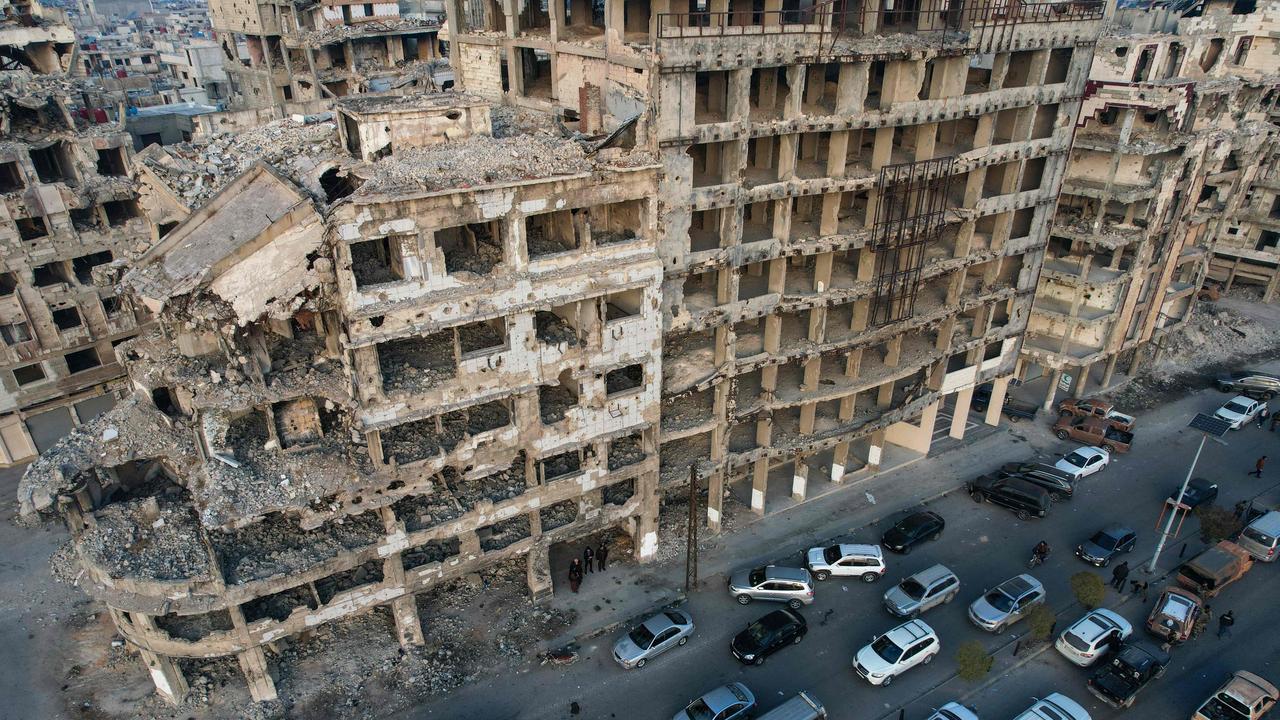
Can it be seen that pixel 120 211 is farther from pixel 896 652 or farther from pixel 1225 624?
pixel 1225 624

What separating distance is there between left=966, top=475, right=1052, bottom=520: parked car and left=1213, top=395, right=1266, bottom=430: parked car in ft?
55.1

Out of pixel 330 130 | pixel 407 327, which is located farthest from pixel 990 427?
pixel 330 130

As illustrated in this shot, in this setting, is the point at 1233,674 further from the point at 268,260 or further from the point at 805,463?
the point at 268,260

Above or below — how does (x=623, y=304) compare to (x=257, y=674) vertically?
above

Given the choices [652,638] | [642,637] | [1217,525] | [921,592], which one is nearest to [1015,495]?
[1217,525]

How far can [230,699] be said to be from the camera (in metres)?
30.8

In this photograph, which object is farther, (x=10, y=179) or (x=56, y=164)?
(x=56, y=164)

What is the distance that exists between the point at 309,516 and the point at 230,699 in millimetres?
9233

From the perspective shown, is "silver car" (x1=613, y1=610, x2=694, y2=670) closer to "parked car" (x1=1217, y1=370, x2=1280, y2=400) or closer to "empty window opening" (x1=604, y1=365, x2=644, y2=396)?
"empty window opening" (x1=604, y1=365, x2=644, y2=396)

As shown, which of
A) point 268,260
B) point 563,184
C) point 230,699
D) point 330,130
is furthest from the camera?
point 330,130

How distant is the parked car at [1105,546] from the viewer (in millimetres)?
38000

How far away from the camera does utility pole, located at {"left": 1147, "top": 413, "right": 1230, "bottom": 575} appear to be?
36.9 metres

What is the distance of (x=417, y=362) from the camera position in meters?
→ 29.9

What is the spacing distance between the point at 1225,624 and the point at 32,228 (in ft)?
198
